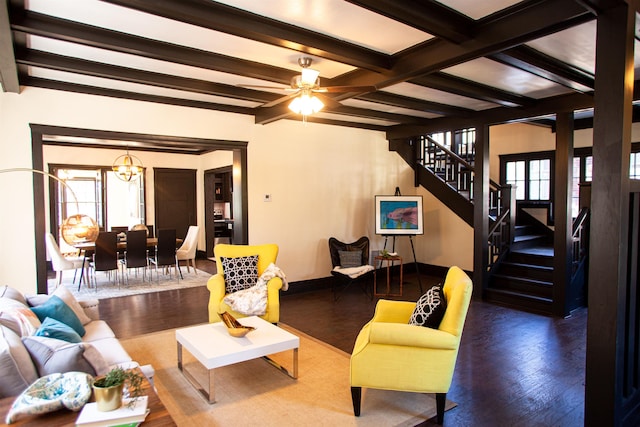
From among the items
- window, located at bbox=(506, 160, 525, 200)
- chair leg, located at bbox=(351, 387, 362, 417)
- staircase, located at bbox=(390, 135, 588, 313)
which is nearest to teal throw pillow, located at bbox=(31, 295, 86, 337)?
chair leg, located at bbox=(351, 387, 362, 417)

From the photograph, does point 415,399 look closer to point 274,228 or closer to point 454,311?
point 454,311

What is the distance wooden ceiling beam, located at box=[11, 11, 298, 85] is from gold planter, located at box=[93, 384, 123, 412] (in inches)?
103

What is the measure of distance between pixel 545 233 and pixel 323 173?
14.0 ft

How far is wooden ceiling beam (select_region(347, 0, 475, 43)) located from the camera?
2.54 m

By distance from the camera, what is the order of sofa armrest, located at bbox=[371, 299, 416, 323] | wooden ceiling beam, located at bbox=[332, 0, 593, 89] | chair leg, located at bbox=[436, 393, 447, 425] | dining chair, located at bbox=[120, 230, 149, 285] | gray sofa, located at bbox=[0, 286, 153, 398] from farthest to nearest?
dining chair, located at bbox=[120, 230, 149, 285], sofa armrest, located at bbox=[371, 299, 416, 323], chair leg, located at bbox=[436, 393, 447, 425], wooden ceiling beam, located at bbox=[332, 0, 593, 89], gray sofa, located at bbox=[0, 286, 153, 398]

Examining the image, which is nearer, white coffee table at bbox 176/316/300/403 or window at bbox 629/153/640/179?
white coffee table at bbox 176/316/300/403

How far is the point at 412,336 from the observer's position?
269 cm

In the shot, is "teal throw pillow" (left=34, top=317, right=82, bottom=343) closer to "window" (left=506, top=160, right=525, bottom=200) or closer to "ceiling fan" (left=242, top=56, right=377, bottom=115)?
"ceiling fan" (left=242, top=56, right=377, bottom=115)

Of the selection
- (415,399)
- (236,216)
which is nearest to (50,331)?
(415,399)

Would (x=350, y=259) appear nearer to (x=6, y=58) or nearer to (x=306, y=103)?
(x=306, y=103)

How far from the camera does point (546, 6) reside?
271cm

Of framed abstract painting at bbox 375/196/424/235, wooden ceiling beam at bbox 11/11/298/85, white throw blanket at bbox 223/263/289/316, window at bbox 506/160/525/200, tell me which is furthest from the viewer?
window at bbox 506/160/525/200

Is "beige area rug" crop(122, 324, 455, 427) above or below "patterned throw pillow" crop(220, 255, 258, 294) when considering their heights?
below

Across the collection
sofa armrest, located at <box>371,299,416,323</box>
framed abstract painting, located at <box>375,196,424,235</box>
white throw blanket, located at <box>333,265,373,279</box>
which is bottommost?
white throw blanket, located at <box>333,265,373,279</box>
